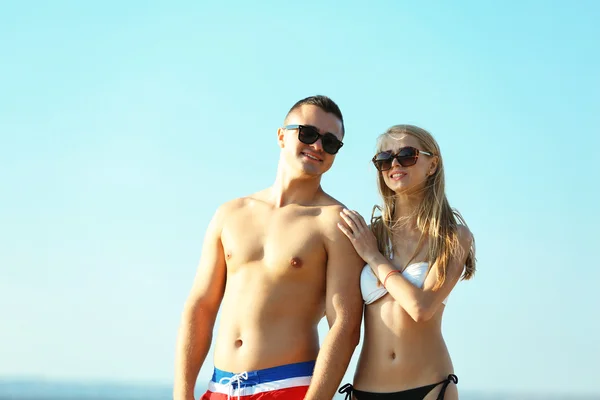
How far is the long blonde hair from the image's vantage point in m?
Result: 6.57

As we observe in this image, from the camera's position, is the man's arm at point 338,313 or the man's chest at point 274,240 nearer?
the man's arm at point 338,313

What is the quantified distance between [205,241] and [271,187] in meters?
0.77

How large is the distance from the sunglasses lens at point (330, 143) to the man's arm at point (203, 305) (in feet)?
3.56

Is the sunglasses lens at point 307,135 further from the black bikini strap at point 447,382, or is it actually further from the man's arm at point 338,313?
the black bikini strap at point 447,382

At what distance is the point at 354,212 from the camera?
273 inches

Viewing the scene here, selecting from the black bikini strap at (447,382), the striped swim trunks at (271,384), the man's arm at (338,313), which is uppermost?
the man's arm at (338,313)

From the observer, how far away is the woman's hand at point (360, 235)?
6.64 m

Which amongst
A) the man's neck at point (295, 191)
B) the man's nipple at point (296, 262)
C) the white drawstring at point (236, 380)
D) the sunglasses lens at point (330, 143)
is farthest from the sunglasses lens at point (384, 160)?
the white drawstring at point (236, 380)

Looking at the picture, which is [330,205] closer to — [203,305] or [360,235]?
[360,235]

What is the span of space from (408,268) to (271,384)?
4.69ft

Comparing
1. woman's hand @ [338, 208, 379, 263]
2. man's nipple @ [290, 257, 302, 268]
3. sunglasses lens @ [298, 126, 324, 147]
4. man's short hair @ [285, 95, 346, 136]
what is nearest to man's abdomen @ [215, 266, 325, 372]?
man's nipple @ [290, 257, 302, 268]

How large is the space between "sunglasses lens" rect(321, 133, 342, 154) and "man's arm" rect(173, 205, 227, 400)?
108cm

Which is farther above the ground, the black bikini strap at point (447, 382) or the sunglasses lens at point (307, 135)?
the sunglasses lens at point (307, 135)

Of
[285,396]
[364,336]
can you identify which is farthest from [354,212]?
[285,396]
